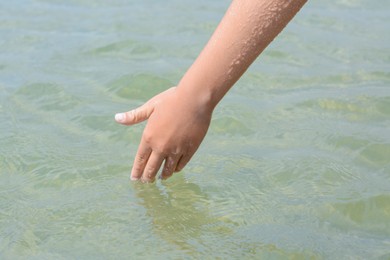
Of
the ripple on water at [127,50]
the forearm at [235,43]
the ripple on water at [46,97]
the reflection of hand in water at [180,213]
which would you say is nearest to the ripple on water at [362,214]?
the reflection of hand in water at [180,213]

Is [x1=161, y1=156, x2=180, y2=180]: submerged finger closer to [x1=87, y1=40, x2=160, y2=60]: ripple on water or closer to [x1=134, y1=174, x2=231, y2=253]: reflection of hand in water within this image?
[x1=134, y1=174, x2=231, y2=253]: reflection of hand in water

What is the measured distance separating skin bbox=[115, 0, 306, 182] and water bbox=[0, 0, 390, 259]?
1.51 feet

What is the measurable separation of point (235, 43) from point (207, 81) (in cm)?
16

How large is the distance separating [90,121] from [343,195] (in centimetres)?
146

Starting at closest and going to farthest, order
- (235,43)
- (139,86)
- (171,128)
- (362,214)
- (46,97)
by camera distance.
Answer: (235,43)
(171,128)
(362,214)
(46,97)
(139,86)

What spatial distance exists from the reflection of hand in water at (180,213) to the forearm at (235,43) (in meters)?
0.65

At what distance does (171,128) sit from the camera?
107 inches

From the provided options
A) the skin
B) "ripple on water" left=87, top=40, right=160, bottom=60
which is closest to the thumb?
the skin

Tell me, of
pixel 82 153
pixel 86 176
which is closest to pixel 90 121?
pixel 82 153

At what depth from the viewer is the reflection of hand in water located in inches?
123

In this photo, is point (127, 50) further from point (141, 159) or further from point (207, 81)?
point (207, 81)

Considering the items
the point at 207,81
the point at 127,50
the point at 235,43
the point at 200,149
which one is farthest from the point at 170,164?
the point at 127,50

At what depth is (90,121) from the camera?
4.23 meters

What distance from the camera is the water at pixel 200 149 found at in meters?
3.12
